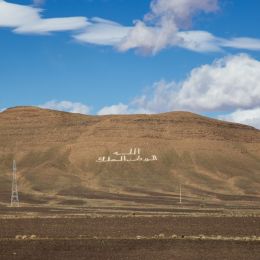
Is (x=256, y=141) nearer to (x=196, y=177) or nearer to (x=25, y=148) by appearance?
(x=196, y=177)

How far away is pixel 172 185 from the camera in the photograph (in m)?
126

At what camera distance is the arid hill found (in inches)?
4665

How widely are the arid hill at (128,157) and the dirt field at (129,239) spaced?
5106 cm

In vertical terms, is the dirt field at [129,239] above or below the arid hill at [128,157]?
below

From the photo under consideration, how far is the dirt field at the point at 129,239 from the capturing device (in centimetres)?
3259

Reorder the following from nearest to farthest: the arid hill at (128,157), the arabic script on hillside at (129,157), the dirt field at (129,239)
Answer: the dirt field at (129,239), the arid hill at (128,157), the arabic script on hillside at (129,157)

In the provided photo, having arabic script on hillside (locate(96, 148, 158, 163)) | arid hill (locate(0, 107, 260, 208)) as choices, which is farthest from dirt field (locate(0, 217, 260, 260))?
arabic script on hillside (locate(96, 148, 158, 163))

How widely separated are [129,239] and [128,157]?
105845 mm

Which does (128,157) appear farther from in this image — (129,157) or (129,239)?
(129,239)

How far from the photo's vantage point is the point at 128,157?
5659 inches

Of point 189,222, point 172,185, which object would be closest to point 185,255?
point 189,222

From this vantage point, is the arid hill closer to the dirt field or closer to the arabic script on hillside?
the arabic script on hillside

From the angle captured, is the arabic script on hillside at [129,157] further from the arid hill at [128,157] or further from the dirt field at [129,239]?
the dirt field at [129,239]

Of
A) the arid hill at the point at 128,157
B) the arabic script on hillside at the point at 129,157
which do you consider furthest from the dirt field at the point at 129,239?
the arabic script on hillside at the point at 129,157
